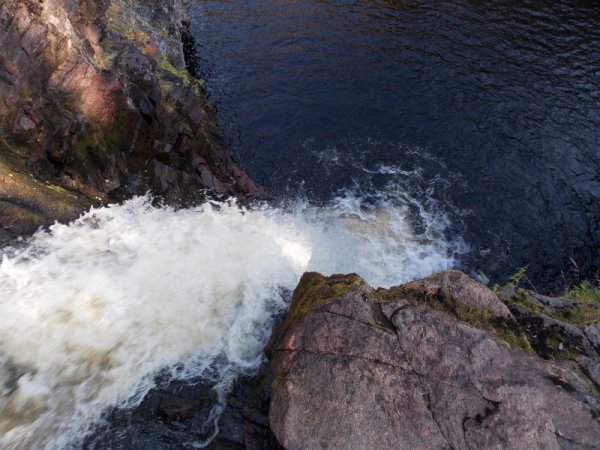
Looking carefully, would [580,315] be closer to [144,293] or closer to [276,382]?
[276,382]

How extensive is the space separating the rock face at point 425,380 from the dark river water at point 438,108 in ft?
21.9

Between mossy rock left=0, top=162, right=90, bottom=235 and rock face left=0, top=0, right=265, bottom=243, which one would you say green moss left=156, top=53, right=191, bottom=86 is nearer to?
rock face left=0, top=0, right=265, bottom=243

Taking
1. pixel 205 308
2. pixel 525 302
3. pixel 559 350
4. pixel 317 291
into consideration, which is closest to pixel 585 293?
pixel 525 302

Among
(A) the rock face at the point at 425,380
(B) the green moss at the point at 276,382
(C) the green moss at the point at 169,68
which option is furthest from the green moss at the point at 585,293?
(C) the green moss at the point at 169,68

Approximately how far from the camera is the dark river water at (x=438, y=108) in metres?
14.3

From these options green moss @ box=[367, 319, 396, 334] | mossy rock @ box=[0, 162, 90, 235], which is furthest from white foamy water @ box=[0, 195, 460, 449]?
green moss @ box=[367, 319, 396, 334]

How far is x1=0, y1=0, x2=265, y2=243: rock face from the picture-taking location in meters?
10.5

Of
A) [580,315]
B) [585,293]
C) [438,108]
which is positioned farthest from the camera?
[438,108]

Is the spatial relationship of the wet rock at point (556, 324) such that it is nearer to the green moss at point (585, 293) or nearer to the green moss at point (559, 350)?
the green moss at point (559, 350)

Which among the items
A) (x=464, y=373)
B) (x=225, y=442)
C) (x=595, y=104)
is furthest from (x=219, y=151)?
(x=595, y=104)

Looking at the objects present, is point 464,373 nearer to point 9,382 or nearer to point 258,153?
point 9,382

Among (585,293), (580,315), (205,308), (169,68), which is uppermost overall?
(169,68)

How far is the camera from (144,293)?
31.6 ft

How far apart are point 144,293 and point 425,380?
6272mm
